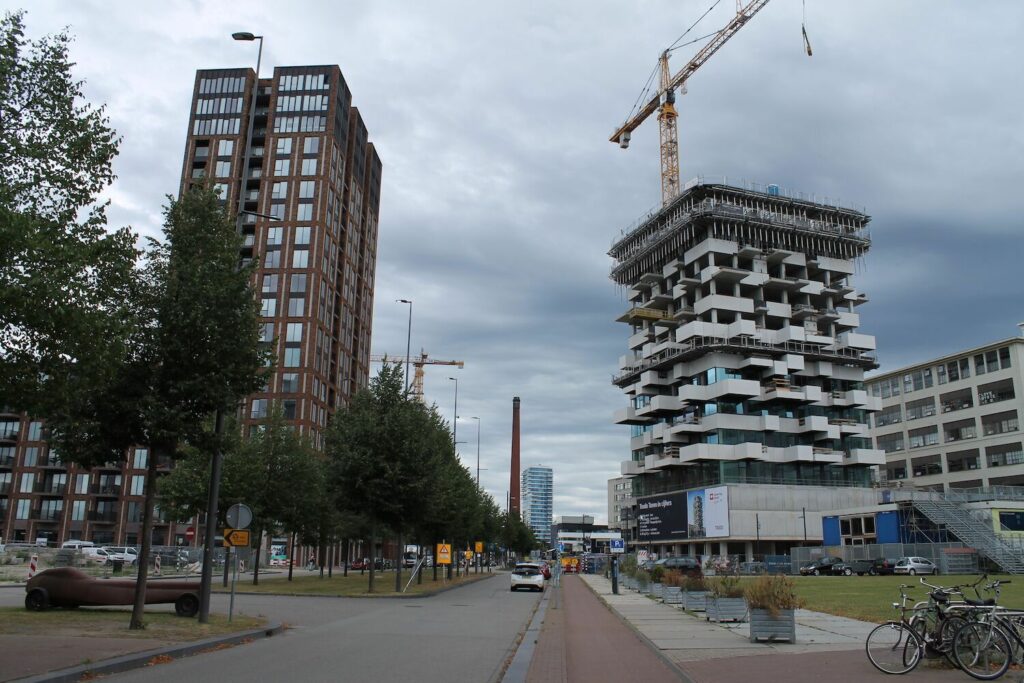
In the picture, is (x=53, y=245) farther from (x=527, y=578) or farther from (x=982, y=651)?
(x=527, y=578)

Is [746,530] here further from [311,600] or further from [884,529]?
[311,600]

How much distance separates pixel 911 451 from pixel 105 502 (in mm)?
94740

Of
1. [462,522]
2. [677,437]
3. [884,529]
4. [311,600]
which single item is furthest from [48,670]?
[677,437]

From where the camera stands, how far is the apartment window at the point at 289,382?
9288 cm

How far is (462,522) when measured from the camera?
5553cm

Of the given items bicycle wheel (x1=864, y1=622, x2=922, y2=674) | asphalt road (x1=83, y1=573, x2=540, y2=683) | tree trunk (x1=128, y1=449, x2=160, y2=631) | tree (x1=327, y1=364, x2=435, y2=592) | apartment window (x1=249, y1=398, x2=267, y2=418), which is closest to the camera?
bicycle wheel (x1=864, y1=622, x2=922, y2=674)

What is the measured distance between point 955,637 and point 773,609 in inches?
193

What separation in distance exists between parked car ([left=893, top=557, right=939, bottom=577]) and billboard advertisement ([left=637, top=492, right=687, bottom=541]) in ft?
108

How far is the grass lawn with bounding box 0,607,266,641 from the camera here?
49.3 ft

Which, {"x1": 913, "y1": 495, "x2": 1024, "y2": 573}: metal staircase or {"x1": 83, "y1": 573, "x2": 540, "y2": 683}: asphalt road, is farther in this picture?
{"x1": 913, "y1": 495, "x2": 1024, "y2": 573}: metal staircase

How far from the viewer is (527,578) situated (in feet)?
142

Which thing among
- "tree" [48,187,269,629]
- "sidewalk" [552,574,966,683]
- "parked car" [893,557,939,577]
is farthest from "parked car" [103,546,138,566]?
"parked car" [893,557,939,577]

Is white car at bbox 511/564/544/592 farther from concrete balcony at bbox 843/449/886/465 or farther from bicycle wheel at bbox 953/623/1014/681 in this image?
concrete balcony at bbox 843/449/886/465

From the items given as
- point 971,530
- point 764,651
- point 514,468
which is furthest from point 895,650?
point 514,468
